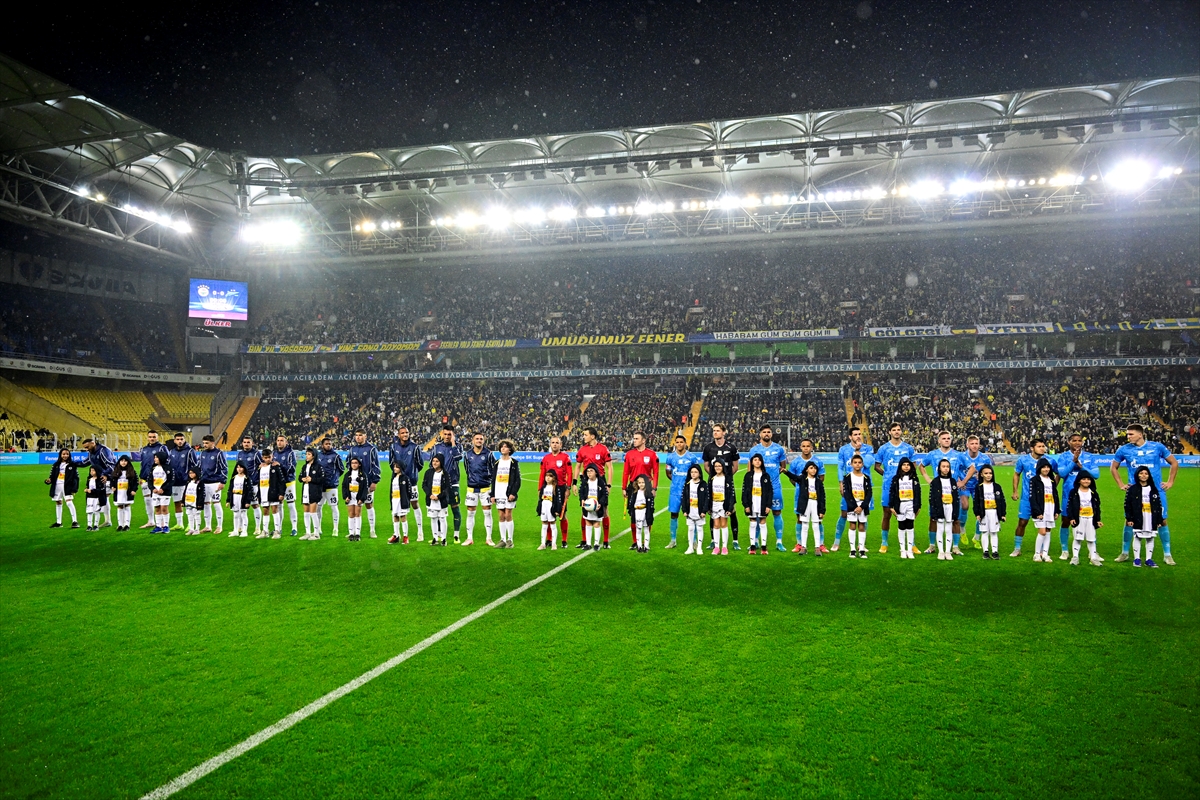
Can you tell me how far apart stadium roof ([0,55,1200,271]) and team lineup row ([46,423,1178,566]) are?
19.6 metres

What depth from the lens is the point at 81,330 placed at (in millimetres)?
43250

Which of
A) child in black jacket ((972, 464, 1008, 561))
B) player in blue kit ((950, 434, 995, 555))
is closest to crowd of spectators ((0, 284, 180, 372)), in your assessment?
player in blue kit ((950, 434, 995, 555))

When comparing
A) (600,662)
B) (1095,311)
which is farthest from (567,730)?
(1095,311)

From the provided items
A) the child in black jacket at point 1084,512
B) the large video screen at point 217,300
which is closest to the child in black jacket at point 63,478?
the child in black jacket at point 1084,512

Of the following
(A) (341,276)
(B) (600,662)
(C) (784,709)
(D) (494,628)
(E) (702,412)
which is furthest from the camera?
(A) (341,276)

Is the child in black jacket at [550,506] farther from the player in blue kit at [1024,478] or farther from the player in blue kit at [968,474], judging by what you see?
the player in blue kit at [1024,478]

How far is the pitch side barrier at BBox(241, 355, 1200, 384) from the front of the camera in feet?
118

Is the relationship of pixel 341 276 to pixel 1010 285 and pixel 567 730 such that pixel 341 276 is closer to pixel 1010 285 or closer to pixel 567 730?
pixel 1010 285

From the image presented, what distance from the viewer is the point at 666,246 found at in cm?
4269

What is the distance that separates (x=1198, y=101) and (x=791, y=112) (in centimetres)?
1732

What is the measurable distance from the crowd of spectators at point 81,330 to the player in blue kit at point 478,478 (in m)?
39.9

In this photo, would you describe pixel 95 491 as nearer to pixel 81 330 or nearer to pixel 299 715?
pixel 299 715

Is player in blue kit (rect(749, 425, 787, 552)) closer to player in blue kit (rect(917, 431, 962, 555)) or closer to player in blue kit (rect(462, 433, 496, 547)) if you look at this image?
player in blue kit (rect(917, 431, 962, 555))

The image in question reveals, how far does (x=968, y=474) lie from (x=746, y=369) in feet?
99.2
